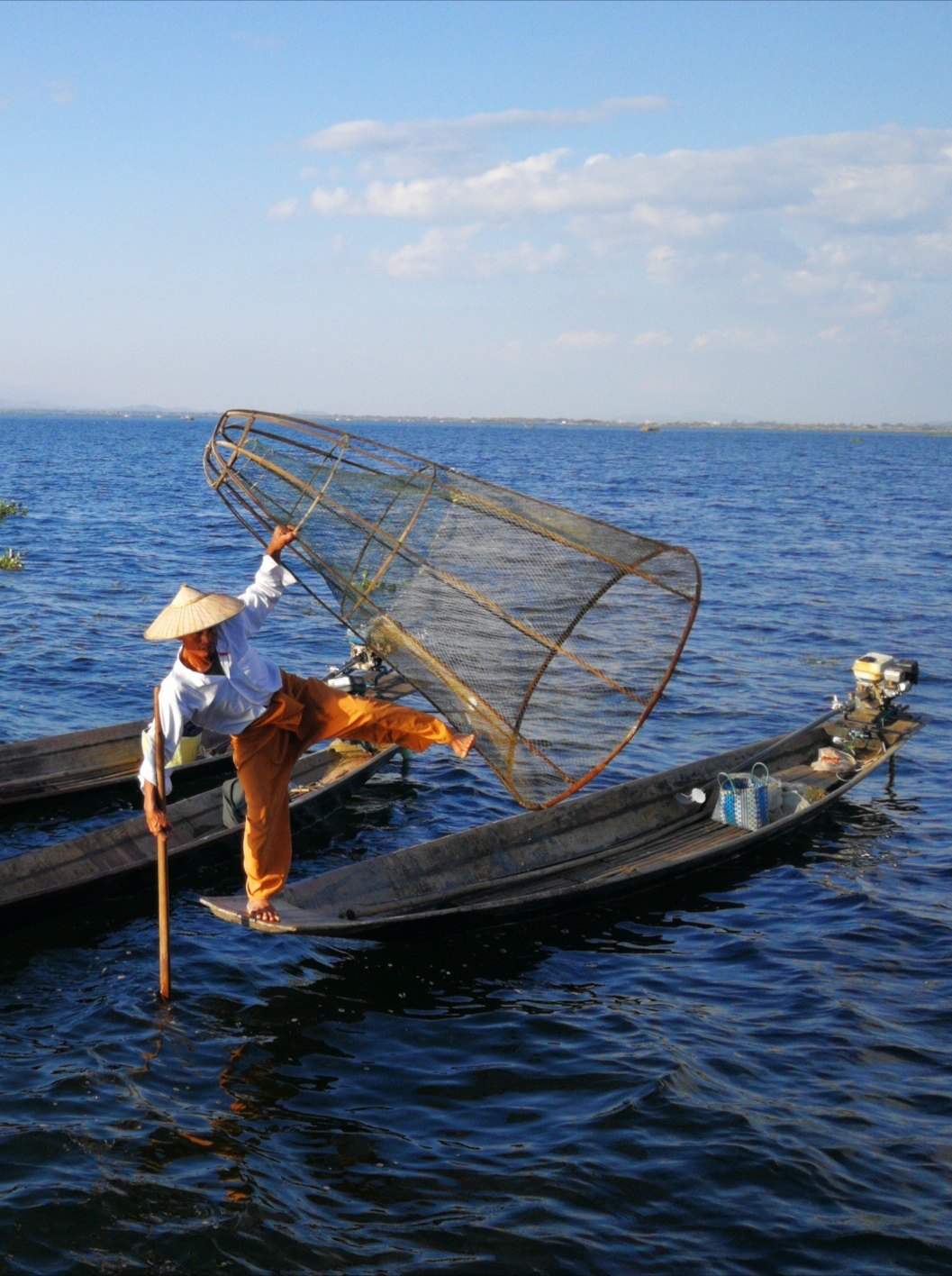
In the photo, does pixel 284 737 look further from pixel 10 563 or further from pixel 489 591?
pixel 10 563

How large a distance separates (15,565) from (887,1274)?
21.7 meters

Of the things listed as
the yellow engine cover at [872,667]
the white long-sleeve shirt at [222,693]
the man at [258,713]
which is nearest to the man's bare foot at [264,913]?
the man at [258,713]

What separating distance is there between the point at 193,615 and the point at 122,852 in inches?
127

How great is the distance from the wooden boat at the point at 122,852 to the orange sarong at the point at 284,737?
66.9 inches

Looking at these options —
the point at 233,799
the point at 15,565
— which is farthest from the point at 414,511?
the point at 15,565

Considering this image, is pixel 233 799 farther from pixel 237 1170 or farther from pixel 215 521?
pixel 215 521

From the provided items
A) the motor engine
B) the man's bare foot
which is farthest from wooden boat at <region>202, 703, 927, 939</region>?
the motor engine

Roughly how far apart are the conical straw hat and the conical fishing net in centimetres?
154

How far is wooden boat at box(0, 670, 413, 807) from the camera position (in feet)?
34.3

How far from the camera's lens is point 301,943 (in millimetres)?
8055

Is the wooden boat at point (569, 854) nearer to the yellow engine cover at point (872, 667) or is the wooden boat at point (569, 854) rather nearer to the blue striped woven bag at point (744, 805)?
the blue striped woven bag at point (744, 805)

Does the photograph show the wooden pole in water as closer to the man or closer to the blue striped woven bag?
the man

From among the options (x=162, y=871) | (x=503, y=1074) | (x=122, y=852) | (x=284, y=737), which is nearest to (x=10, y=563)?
(x=122, y=852)

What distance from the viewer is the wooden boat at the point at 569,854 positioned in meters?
7.46
